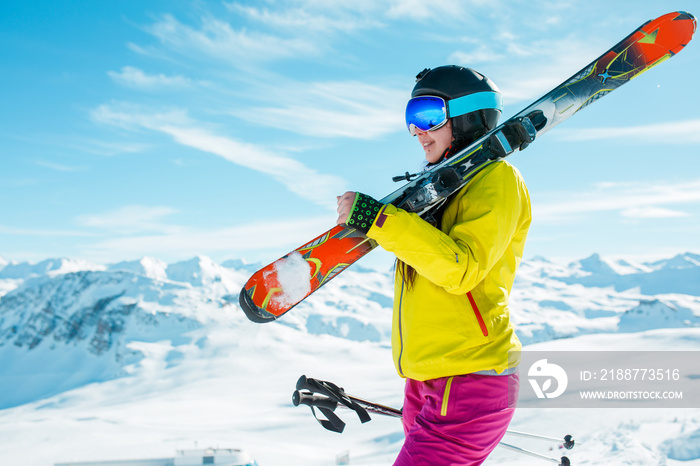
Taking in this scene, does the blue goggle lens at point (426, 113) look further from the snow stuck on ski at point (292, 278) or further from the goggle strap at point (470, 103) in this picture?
the snow stuck on ski at point (292, 278)

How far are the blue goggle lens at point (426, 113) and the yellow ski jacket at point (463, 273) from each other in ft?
1.68

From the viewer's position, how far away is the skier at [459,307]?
2188 millimetres

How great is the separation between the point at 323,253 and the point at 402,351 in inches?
28.5

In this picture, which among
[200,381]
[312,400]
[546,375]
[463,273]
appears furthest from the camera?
[200,381]

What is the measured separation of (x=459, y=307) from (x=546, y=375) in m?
1.45

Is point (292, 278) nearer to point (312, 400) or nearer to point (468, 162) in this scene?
point (312, 400)

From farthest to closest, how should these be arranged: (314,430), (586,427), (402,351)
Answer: (314,430) → (586,427) → (402,351)

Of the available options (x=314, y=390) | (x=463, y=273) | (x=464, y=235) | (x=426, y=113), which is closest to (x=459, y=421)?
(x=463, y=273)

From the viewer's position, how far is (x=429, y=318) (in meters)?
2.40

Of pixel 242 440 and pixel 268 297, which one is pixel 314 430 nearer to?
pixel 242 440

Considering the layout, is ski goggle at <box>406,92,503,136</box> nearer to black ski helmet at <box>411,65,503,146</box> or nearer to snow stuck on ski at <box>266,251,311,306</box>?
black ski helmet at <box>411,65,503,146</box>

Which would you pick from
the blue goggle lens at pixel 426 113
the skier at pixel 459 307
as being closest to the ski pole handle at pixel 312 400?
the skier at pixel 459 307

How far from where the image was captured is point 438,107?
2.82 meters

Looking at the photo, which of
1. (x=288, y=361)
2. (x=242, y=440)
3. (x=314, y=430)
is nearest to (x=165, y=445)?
(x=242, y=440)
